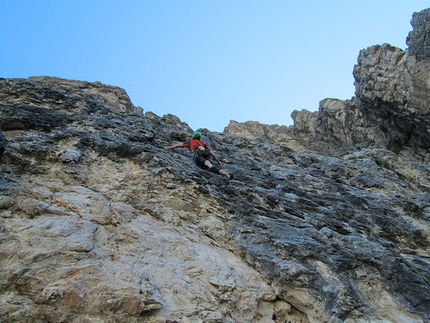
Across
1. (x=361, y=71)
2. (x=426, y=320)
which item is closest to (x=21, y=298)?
(x=426, y=320)

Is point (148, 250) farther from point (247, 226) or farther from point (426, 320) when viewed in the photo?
point (426, 320)

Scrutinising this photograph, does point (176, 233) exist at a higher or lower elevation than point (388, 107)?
lower

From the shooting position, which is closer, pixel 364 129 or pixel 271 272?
pixel 271 272

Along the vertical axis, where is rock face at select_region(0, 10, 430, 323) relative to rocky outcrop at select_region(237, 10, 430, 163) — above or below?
below

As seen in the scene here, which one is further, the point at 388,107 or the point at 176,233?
the point at 388,107

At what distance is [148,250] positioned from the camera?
7.03 meters

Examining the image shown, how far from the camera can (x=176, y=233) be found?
7.93 metres

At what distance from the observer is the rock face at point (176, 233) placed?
5731 mm

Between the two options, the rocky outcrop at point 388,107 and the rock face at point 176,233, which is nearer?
the rock face at point 176,233

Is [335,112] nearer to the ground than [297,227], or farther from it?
farther from it

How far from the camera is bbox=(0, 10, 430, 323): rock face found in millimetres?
5731

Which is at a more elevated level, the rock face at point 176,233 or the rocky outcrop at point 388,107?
the rocky outcrop at point 388,107

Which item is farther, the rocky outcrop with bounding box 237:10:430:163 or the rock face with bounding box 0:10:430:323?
the rocky outcrop with bounding box 237:10:430:163

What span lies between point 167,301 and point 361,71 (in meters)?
26.8
